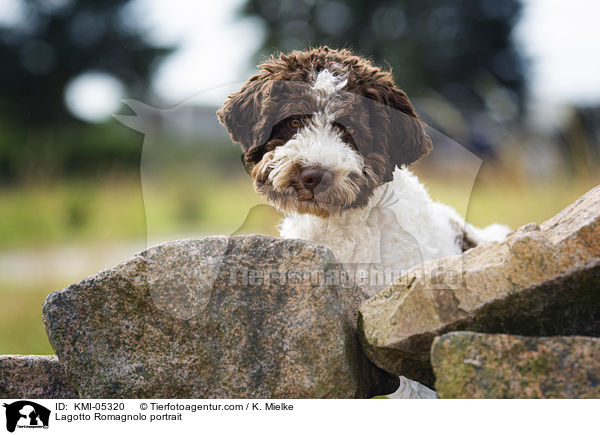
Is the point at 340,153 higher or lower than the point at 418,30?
lower

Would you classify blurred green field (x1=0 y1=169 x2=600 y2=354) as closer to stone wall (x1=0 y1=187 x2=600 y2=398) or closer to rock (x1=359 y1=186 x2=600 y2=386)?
stone wall (x1=0 y1=187 x2=600 y2=398)

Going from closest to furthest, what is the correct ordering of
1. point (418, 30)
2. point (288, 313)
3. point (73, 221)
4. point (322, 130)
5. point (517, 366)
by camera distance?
point (517, 366)
point (288, 313)
point (322, 130)
point (73, 221)
point (418, 30)

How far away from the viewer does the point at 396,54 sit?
17.9 metres

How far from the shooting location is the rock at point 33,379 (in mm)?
3018

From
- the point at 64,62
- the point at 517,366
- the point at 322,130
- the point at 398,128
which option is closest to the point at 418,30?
the point at 64,62

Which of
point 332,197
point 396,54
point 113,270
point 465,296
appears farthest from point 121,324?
point 396,54

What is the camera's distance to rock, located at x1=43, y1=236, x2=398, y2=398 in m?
2.62

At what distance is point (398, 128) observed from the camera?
11.4 feet

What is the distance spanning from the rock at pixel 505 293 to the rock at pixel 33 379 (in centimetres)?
164

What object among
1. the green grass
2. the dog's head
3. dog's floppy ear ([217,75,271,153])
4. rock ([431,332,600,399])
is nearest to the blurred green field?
the green grass

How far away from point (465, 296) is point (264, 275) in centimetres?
92
